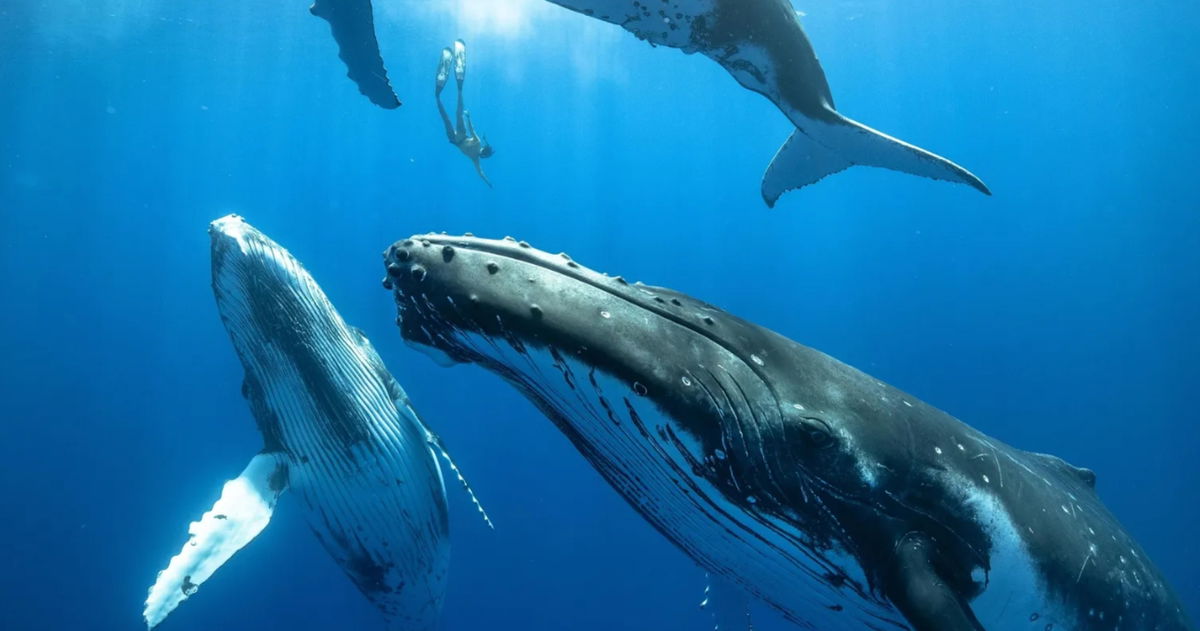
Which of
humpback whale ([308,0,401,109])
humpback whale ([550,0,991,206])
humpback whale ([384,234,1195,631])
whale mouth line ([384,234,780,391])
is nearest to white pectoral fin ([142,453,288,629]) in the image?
humpback whale ([308,0,401,109])

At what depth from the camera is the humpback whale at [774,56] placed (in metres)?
6.14

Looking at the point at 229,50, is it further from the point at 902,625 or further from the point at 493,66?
the point at 902,625

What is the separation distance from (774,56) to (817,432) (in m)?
5.15

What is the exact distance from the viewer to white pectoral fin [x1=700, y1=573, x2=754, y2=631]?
621cm

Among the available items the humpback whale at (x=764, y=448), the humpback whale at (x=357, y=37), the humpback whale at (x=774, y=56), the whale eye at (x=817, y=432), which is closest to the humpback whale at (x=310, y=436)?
the humpback whale at (x=357, y=37)

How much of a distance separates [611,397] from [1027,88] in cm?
4115

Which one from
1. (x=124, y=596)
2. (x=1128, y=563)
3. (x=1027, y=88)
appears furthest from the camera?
(x=1027, y=88)

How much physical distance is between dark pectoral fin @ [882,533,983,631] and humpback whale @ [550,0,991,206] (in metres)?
4.69

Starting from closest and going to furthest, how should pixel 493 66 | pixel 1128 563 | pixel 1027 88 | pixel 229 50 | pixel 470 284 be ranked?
pixel 470 284, pixel 1128 563, pixel 229 50, pixel 493 66, pixel 1027 88

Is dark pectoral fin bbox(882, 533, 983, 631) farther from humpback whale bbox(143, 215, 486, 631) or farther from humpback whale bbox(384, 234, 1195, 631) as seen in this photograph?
humpback whale bbox(143, 215, 486, 631)

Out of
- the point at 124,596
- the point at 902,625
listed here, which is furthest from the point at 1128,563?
the point at 124,596

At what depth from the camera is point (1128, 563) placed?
3.63 metres

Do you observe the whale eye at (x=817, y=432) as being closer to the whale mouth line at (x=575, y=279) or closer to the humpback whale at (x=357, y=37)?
the whale mouth line at (x=575, y=279)

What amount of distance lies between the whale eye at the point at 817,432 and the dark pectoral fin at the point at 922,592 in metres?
0.55
